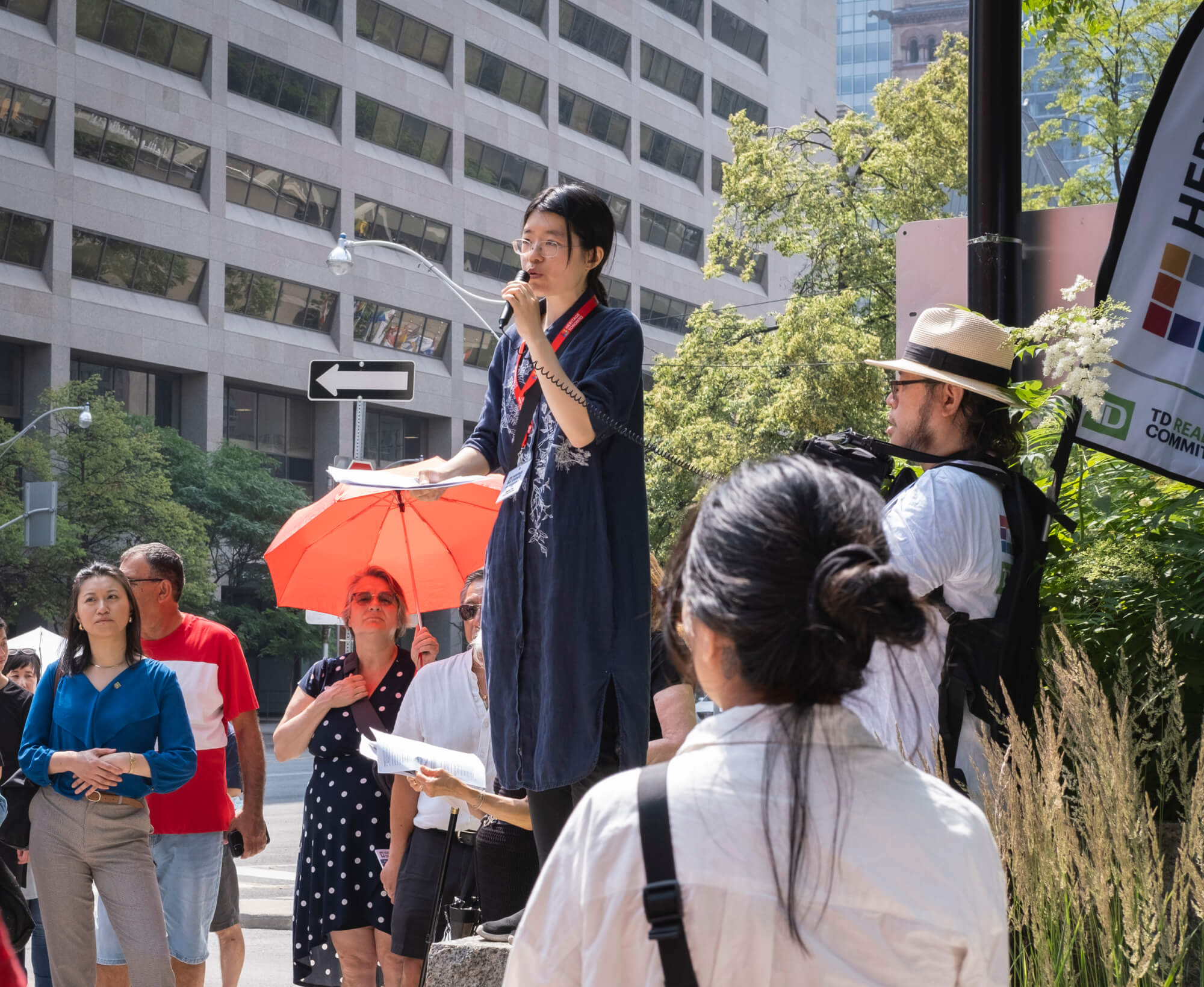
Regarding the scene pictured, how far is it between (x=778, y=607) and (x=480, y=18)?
58052mm

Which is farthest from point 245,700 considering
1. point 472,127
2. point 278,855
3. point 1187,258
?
point 472,127

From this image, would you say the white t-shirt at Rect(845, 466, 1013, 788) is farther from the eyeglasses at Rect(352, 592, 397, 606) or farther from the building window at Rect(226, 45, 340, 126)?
the building window at Rect(226, 45, 340, 126)

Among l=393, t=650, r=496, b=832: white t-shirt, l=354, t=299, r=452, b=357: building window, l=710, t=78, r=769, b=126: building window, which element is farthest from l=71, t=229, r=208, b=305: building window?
l=393, t=650, r=496, b=832: white t-shirt

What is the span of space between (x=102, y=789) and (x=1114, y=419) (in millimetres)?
4128

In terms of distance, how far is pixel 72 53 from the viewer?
43.2 m

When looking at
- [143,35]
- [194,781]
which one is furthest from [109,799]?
[143,35]

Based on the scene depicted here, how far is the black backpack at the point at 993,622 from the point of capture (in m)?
3.09

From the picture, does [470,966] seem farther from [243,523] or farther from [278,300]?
[278,300]

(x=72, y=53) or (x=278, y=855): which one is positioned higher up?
(x=72, y=53)

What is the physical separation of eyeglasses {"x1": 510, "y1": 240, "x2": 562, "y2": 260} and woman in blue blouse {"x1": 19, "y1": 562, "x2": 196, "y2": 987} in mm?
3456

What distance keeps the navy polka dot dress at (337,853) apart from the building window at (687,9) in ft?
209

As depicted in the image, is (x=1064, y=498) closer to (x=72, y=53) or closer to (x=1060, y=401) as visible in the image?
(x=1060, y=401)

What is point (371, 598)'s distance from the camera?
20.9ft

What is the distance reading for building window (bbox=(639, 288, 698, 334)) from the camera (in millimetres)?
62656
